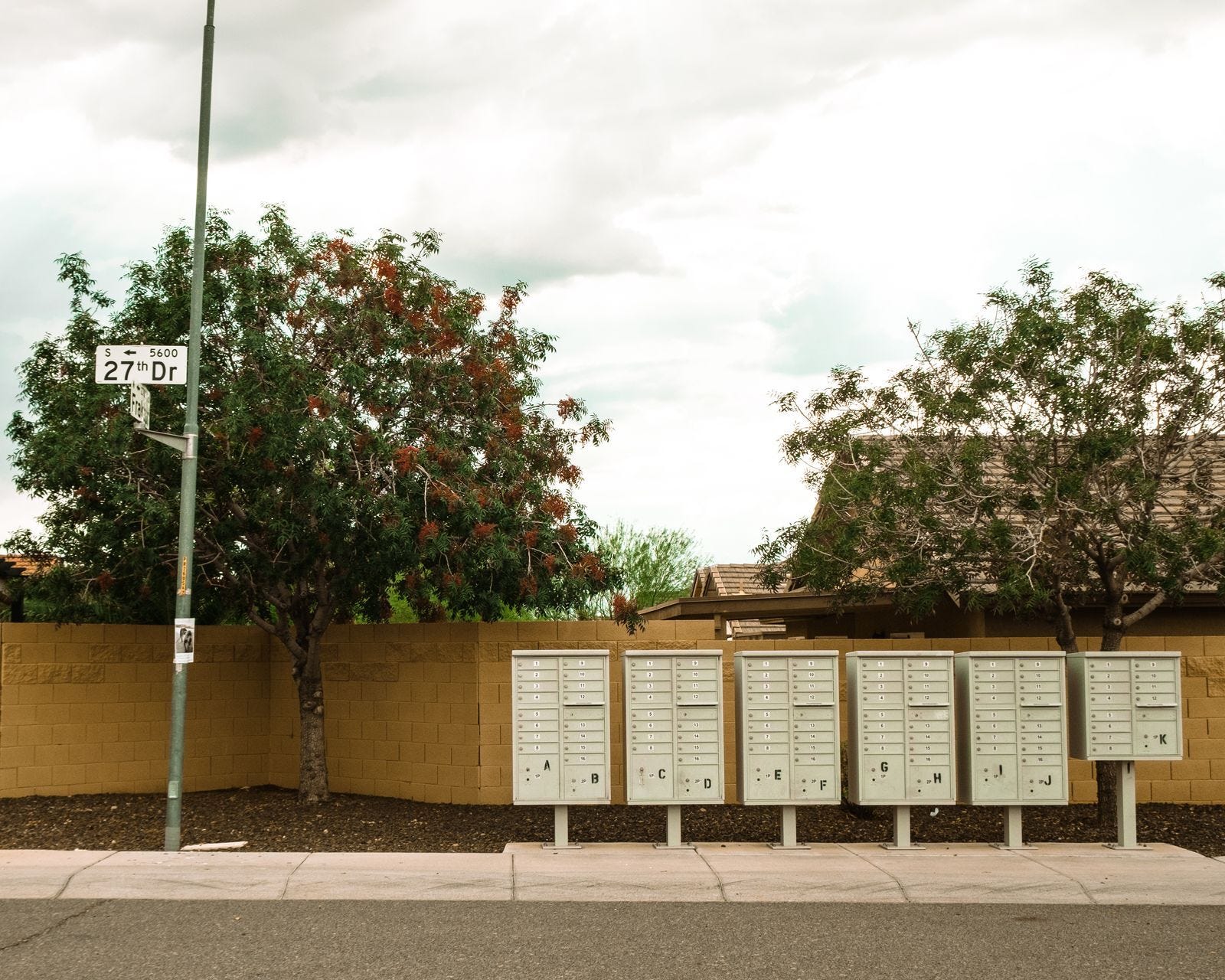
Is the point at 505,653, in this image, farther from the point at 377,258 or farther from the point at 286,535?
the point at 377,258

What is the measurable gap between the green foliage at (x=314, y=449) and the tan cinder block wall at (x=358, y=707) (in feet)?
2.05

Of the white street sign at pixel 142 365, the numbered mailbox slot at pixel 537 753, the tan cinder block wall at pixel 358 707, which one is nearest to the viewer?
the numbered mailbox slot at pixel 537 753

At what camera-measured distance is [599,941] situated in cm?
814

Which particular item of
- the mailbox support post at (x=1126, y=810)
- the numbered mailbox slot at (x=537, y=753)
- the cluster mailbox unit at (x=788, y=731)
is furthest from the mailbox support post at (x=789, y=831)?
the mailbox support post at (x=1126, y=810)

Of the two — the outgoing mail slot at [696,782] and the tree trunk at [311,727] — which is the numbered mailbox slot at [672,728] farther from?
Answer: the tree trunk at [311,727]

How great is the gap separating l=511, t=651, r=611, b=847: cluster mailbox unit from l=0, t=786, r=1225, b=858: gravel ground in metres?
1.00

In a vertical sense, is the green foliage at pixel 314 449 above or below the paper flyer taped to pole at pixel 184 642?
above

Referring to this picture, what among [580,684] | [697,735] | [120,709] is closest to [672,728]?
[697,735]

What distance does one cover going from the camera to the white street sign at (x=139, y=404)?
436 inches

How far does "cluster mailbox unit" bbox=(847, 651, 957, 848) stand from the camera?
1111cm

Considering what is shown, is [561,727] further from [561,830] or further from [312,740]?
[312,740]

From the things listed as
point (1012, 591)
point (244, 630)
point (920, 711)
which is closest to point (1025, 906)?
point (920, 711)

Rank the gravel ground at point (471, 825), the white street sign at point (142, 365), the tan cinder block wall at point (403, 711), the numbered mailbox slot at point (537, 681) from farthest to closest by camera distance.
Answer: the tan cinder block wall at point (403, 711), the gravel ground at point (471, 825), the white street sign at point (142, 365), the numbered mailbox slot at point (537, 681)

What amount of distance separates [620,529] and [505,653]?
112 feet
